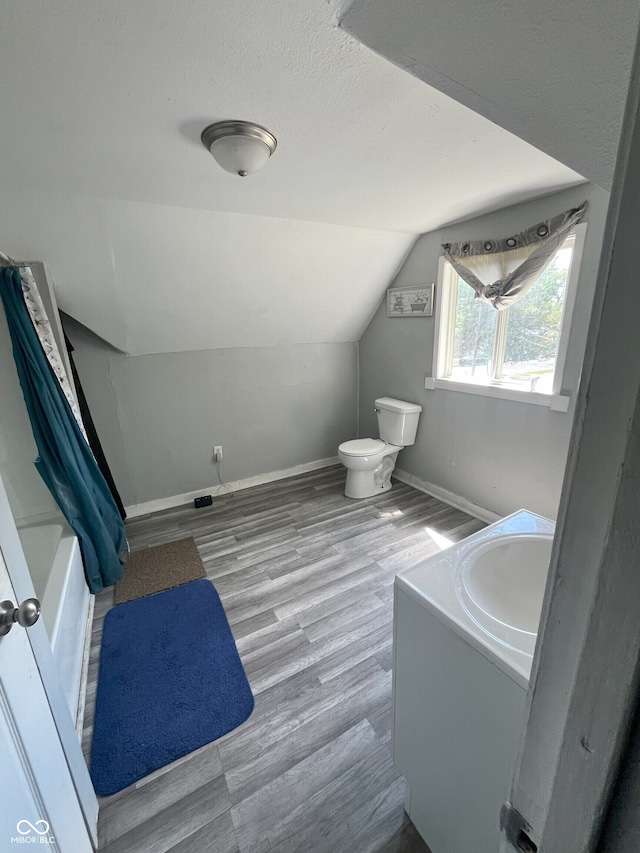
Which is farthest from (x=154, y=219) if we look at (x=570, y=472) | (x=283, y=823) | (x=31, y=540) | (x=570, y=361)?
(x=283, y=823)

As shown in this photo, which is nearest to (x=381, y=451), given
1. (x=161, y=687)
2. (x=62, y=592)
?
(x=161, y=687)

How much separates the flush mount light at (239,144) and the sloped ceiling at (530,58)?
1.74 feet

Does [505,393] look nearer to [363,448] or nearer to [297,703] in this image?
[363,448]

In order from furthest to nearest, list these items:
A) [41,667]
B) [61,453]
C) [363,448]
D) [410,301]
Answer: [363,448] → [410,301] → [61,453] → [41,667]

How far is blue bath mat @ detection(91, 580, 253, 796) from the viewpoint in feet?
4.22

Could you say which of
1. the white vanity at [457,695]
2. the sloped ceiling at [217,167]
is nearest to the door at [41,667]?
A: the white vanity at [457,695]

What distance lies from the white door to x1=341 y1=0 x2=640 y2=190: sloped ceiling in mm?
1275

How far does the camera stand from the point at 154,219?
74.2 inches

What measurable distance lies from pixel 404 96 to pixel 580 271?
4.51 ft

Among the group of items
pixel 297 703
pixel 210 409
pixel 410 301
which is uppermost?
pixel 410 301

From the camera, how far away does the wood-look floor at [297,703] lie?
109cm

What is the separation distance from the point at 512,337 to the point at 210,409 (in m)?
2.27

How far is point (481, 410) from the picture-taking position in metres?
2.51

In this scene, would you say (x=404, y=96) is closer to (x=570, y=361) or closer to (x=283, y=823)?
(x=570, y=361)
